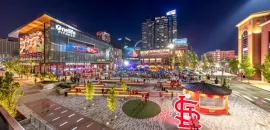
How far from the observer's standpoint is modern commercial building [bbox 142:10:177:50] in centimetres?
17225

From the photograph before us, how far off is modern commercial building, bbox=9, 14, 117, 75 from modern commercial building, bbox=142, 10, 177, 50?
140 meters

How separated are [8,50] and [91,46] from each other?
6793 inches

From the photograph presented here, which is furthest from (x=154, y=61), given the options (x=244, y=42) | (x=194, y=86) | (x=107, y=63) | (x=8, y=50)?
(x=8, y=50)

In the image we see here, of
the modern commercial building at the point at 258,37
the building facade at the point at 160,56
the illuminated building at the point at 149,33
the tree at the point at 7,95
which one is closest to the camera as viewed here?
the tree at the point at 7,95

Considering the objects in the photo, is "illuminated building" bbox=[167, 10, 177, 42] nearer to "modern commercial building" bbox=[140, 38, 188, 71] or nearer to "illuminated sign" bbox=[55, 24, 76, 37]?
"modern commercial building" bbox=[140, 38, 188, 71]

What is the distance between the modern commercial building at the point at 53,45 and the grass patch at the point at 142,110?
38.2 meters

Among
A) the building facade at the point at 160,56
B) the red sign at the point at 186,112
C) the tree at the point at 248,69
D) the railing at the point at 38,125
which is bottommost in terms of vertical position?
the railing at the point at 38,125

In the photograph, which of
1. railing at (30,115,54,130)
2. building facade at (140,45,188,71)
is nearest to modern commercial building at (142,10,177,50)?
building facade at (140,45,188,71)

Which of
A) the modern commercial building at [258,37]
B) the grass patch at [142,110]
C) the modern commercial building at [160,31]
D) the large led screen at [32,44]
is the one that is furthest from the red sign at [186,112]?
the modern commercial building at [160,31]

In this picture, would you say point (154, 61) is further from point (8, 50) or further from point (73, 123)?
point (8, 50)

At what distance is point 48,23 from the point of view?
133ft

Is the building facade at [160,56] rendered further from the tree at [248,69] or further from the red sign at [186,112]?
the red sign at [186,112]

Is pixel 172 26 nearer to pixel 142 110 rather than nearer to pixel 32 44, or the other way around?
pixel 32 44

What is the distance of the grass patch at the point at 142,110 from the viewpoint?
12.2 metres
